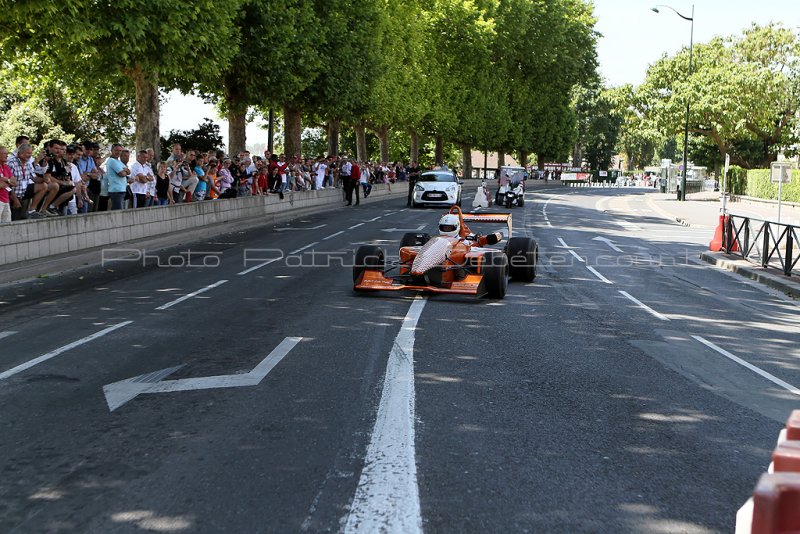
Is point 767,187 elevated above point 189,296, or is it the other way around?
point 767,187

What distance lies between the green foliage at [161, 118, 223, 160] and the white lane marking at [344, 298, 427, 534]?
3931cm

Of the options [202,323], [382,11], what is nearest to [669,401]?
[202,323]

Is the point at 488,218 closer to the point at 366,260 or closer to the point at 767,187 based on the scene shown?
the point at 366,260

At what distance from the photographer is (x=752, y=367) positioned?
8.55 m

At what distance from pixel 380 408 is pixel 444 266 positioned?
237 inches

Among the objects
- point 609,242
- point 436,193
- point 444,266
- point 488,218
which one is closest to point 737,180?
point 436,193

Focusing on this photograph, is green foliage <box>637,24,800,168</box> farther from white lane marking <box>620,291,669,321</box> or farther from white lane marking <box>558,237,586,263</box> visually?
white lane marking <box>620,291,669,321</box>

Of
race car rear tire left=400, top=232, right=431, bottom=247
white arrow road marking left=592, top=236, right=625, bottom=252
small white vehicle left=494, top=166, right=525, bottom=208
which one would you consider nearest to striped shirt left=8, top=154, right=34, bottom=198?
race car rear tire left=400, top=232, right=431, bottom=247

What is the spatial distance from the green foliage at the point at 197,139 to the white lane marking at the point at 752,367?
37730 millimetres

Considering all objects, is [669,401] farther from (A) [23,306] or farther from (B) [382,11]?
(B) [382,11]

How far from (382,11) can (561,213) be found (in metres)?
14.6

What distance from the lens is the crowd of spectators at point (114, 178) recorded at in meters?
15.6

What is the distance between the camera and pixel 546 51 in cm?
7981

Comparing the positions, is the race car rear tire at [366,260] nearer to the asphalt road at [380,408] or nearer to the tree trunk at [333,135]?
the asphalt road at [380,408]
